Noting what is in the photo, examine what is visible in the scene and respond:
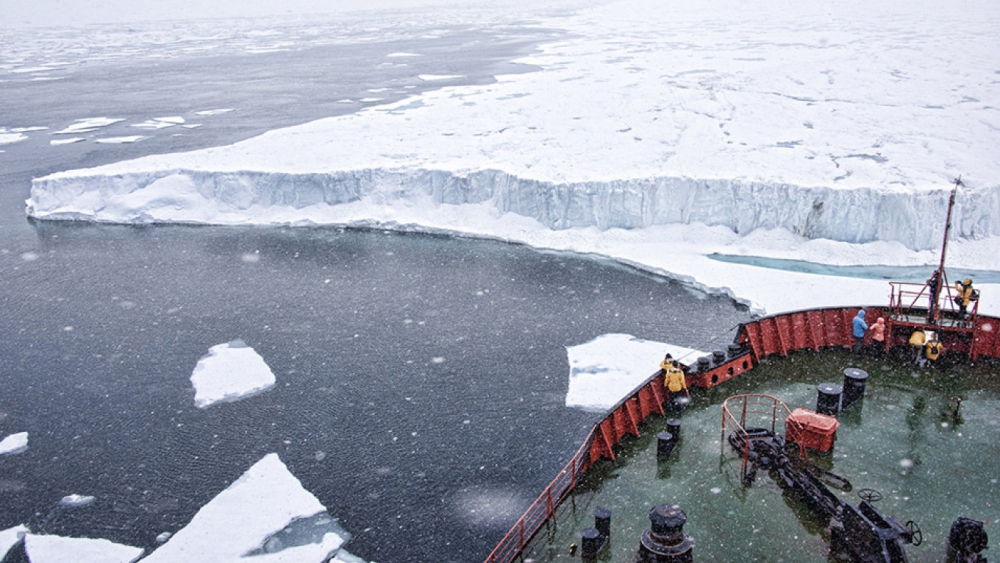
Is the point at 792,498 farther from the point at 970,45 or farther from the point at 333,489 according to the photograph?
the point at 970,45

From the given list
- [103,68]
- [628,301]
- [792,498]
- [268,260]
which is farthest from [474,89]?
[103,68]

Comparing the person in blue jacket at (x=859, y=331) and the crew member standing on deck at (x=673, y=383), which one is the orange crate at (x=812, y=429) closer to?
the crew member standing on deck at (x=673, y=383)

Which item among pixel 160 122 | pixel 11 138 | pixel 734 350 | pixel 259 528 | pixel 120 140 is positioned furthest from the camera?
pixel 160 122

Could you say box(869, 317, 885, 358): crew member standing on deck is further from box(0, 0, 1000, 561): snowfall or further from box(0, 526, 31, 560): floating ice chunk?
box(0, 526, 31, 560): floating ice chunk

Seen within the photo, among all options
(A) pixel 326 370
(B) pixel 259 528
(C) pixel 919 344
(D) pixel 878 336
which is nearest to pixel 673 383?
(D) pixel 878 336

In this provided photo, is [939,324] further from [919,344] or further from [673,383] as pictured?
[673,383]

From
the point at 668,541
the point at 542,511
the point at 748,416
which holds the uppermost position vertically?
the point at 668,541

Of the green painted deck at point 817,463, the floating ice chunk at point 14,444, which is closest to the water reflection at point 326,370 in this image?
the floating ice chunk at point 14,444
